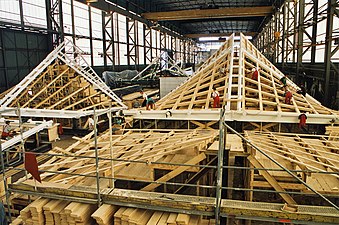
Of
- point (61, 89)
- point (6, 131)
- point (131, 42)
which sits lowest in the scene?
point (6, 131)

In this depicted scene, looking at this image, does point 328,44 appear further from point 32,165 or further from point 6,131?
point 6,131

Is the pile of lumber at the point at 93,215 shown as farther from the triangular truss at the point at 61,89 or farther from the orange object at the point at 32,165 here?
the triangular truss at the point at 61,89

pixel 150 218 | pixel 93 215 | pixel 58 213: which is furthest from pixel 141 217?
pixel 58 213

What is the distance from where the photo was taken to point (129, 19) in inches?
1246

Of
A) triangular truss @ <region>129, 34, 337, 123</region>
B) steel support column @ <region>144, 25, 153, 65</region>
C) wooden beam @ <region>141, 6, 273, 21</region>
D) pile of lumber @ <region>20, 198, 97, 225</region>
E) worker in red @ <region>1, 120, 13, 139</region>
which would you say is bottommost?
pile of lumber @ <region>20, 198, 97, 225</region>

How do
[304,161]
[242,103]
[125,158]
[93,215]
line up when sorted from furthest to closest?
[242,103] < [125,158] < [304,161] < [93,215]

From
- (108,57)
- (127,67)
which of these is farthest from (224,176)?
(127,67)

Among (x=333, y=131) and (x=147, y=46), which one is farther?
(x=147, y=46)

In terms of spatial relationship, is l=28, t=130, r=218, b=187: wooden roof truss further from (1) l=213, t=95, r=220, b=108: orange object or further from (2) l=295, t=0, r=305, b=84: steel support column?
(2) l=295, t=0, r=305, b=84: steel support column

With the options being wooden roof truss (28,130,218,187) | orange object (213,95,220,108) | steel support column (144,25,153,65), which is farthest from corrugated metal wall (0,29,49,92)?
steel support column (144,25,153,65)

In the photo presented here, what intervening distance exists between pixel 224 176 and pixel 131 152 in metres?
2.30

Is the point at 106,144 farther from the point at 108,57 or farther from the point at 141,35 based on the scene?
the point at 141,35

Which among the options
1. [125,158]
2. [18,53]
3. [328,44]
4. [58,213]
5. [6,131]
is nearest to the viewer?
[58,213]

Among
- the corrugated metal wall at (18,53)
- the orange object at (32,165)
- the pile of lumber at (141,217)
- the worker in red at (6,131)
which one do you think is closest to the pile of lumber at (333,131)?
the pile of lumber at (141,217)
